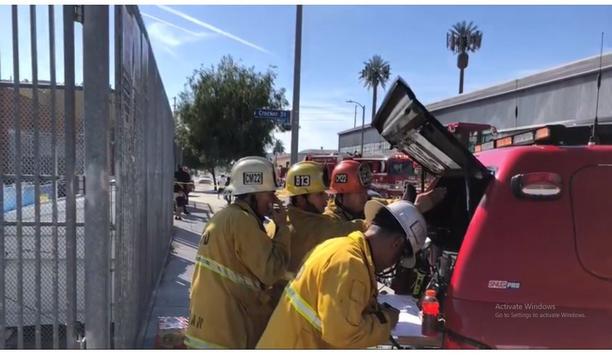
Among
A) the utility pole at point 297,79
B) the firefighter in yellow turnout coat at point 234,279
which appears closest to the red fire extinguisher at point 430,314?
the firefighter in yellow turnout coat at point 234,279

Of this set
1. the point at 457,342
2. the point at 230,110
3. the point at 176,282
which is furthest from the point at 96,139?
the point at 230,110

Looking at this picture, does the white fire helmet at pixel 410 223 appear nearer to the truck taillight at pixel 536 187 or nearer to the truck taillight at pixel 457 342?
the truck taillight at pixel 457 342

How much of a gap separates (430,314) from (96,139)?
83.2 inches

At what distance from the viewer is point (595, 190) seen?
7.64ft

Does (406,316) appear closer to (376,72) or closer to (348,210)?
(348,210)

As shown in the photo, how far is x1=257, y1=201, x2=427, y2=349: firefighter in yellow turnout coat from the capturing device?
1.98 m

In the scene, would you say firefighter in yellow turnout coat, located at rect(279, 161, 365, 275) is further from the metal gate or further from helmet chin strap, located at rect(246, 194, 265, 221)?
the metal gate

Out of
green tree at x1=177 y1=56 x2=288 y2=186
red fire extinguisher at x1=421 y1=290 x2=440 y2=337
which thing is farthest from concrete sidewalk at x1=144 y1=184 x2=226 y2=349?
green tree at x1=177 y1=56 x2=288 y2=186

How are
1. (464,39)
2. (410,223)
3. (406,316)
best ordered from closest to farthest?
(410,223)
(406,316)
(464,39)

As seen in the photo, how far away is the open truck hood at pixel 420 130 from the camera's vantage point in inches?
92.6

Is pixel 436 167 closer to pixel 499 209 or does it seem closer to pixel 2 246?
pixel 499 209

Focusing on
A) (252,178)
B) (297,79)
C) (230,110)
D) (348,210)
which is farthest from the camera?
(230,110)

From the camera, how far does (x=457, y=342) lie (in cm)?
225

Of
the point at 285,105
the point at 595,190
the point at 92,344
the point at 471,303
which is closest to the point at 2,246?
the point at 92,344
